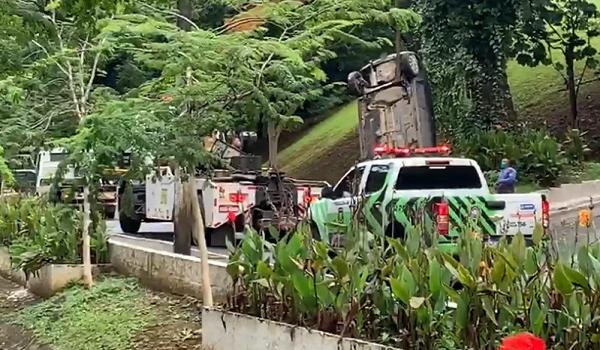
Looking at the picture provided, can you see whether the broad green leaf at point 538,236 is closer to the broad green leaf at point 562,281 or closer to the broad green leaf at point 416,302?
the broad green leaf at point 562,281

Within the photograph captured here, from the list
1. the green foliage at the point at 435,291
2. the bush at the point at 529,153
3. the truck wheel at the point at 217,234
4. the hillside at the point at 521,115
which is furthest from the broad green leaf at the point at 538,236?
the hillside at the point at 521,115

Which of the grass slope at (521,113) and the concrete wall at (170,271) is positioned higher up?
the grass slope at (521,113)

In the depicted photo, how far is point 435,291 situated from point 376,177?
7.26 meters

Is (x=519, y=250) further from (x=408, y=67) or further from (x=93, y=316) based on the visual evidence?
(x=408, y=67)

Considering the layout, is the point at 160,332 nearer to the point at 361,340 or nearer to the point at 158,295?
the point at 158,295

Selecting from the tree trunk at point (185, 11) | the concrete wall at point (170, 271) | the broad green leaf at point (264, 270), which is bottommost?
the concrete wall at point (170, 271)

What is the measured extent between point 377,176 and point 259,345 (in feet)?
19.3

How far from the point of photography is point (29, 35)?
1023cm

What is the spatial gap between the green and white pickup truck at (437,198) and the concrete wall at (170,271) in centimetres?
128

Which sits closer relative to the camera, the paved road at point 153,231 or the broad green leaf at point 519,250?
the broad green leaf at point 519,250

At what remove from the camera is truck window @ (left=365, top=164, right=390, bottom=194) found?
1430 centimetres

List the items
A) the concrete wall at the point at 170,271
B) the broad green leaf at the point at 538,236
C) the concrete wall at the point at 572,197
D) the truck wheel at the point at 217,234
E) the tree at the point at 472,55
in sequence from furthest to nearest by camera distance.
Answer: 1. the tree at the point at 472,55
2. the concrete wall at the point at 572,197
3. the truck wheel at the point at 217,234
4. the concrete wall at the point at 170,271
5. the broad green leaf at the point at 538,236

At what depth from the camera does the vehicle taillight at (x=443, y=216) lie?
40.0 feet

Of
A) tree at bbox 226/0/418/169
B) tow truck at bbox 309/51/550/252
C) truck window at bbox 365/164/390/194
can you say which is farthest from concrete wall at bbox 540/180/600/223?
tree at bbox 226/0/418/169
